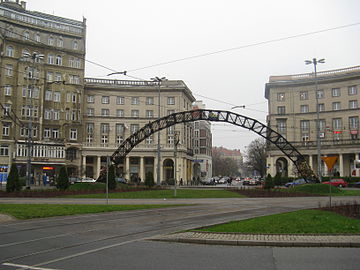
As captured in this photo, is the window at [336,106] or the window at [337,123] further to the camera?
the window at [336,106]

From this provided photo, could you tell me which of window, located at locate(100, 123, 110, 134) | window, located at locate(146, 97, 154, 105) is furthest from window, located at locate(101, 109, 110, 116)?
window, located at locate(146, 97, 154, 105)

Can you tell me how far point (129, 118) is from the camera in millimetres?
76688

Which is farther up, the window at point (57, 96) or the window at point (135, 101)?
the window at point (135, 101)

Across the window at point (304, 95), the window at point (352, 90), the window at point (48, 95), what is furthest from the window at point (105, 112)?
the window at point (352, 90)

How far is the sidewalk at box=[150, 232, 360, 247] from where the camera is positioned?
911 centimetres

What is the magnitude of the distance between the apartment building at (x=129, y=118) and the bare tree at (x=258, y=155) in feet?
85.0

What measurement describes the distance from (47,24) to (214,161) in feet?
328

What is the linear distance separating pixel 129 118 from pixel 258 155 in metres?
40.0

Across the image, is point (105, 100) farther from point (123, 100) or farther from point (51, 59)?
point (51, 59)

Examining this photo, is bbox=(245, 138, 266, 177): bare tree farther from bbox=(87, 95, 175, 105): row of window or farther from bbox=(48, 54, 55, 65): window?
bbox=(48, 54, 55, 65): window

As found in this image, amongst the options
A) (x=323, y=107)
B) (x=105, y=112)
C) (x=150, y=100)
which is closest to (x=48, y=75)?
(x=105, y=112)

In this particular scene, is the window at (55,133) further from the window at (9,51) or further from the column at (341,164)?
the column at (341,164)

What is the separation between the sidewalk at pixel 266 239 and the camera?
9.11 meters

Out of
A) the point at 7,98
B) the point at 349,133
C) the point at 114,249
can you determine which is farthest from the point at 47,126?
the point at 114,249
